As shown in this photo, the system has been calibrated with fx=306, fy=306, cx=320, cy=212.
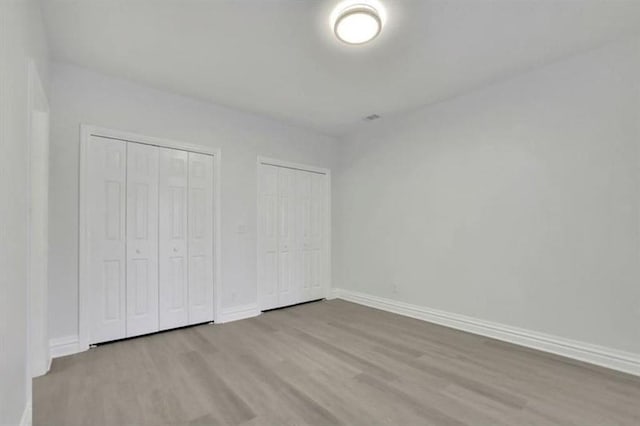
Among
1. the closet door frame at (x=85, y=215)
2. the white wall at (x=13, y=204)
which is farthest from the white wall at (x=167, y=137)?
the white wall at (x=13, y=204)

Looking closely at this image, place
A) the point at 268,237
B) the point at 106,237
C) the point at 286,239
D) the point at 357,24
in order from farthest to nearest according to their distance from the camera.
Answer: the point at 286,239, the point at 268,237, the point at 106,237, the point at 357,24

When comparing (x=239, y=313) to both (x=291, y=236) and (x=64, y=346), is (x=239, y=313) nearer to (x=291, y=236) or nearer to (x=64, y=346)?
(x=291, y=236)

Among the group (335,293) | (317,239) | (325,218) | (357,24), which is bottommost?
(335,293)

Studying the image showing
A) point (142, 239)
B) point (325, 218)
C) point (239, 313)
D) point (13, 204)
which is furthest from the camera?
point (325, 218)

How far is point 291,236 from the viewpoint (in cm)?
466

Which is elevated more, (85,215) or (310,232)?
(85,215)

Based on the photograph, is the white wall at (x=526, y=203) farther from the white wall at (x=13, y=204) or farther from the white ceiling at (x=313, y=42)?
the white wall at (x=13, y=204)

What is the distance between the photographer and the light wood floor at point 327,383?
1.91 metres

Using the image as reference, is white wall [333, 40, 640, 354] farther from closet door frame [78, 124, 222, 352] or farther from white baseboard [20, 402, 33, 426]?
white baseboard [20, 402, 33, 426]

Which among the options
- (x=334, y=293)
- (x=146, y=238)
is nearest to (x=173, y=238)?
(x=146, y=238)

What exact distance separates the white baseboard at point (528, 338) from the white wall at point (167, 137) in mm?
2110

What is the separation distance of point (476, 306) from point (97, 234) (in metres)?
4.06

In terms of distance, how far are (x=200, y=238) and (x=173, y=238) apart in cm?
30

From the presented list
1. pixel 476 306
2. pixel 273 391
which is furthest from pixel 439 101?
pixel 273 391
